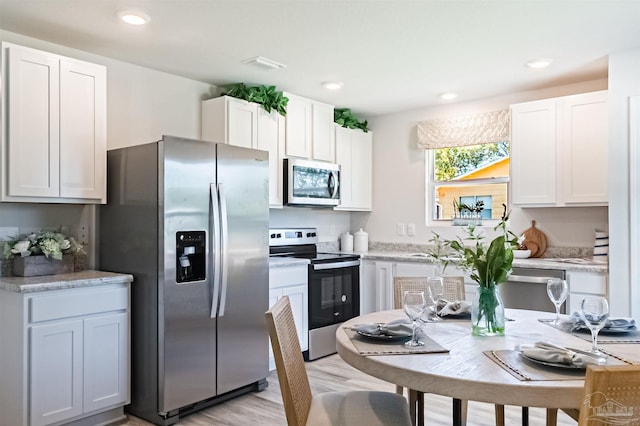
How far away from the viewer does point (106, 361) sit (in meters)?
2.83

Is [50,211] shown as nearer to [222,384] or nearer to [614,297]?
[222,384]

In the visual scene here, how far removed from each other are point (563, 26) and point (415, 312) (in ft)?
7.09

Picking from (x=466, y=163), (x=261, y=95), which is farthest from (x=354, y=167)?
(x=261, y=95)

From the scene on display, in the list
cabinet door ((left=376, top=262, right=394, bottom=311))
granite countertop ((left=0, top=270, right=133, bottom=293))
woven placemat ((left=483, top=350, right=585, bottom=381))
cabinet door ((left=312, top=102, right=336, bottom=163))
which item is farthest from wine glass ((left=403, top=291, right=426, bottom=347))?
cabinet door ((left=312, top=102, right=336, bottom=163))

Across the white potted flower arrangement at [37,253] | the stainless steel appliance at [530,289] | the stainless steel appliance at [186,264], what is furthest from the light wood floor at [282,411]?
the white potted flower arrangement at [37,253]

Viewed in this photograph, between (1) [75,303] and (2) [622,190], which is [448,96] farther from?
(1) [75,303]

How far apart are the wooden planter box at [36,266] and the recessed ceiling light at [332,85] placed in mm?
2403

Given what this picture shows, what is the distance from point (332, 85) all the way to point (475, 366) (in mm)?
3099

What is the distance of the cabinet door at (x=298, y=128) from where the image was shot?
4.33 meters

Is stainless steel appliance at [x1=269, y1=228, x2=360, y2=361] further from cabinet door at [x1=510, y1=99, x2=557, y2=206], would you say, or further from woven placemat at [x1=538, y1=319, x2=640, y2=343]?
woven placemat at [x1=538, y1=319, x2=640, y2=343]

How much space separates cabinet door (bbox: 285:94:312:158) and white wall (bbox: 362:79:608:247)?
3.70 feet

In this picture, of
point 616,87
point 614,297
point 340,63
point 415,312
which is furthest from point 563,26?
point 415,312

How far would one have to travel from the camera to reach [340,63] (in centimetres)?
356

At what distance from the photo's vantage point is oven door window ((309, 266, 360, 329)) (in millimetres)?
4138
